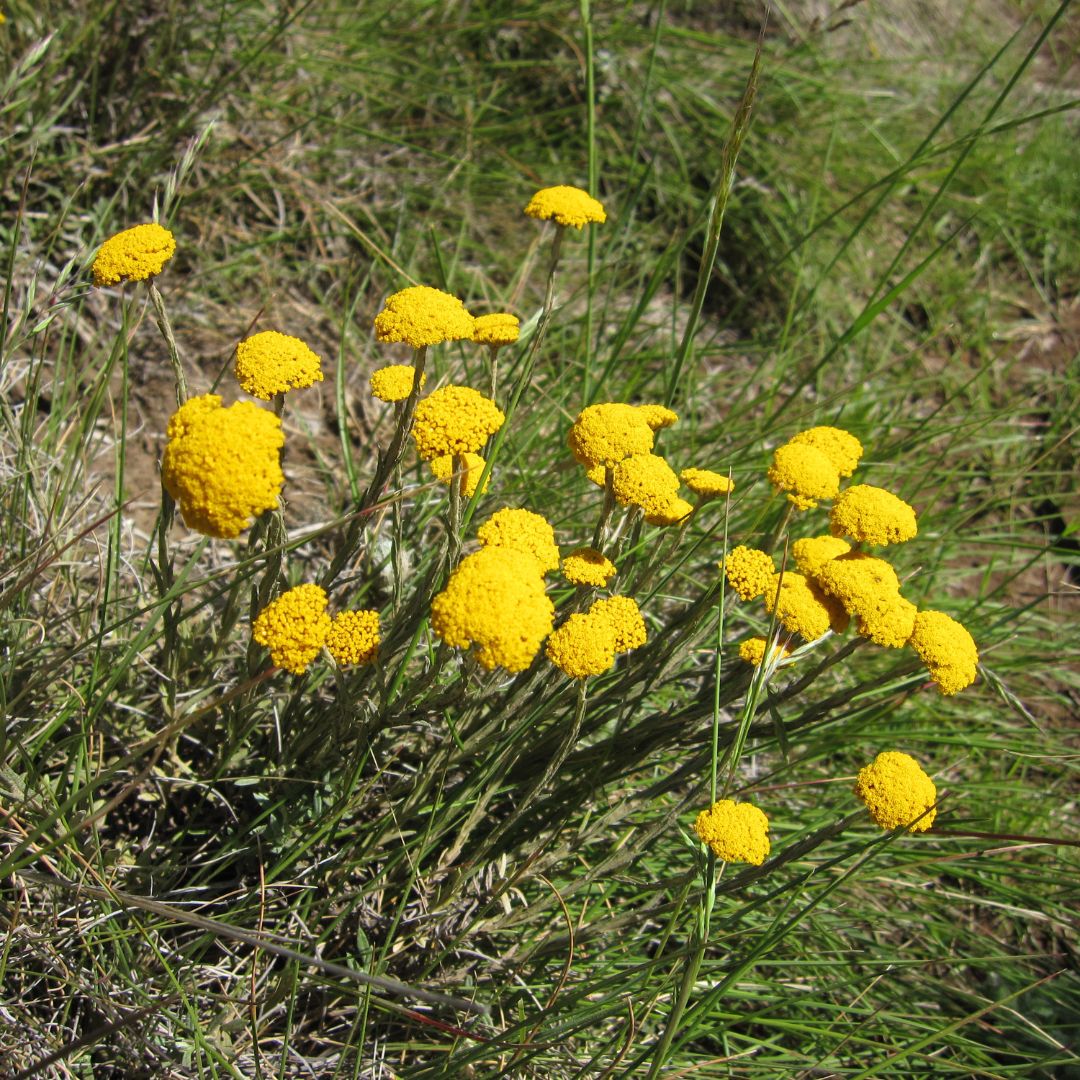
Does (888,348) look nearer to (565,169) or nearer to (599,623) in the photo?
(565,169)

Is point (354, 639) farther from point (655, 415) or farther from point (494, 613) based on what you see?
point (655, 415)

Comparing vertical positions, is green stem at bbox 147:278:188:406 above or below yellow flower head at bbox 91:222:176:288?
below

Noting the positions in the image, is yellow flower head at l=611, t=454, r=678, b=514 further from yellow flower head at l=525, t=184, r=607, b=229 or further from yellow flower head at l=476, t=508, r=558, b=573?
yellow flower head at l=525, t=184, r=607, b=229

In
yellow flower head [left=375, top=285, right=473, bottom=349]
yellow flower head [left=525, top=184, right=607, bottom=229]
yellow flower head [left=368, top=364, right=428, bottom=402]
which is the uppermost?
yellow flower head [left=525, top=184, right=607, bottom=229]

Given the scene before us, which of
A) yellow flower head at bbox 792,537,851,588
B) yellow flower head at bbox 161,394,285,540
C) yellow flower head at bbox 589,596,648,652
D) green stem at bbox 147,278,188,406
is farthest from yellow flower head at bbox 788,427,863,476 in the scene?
green stem at bbox 147,278,188,406

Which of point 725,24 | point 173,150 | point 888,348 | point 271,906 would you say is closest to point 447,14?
point 173,150
